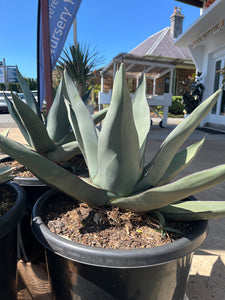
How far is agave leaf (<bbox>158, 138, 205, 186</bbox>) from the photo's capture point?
3.27 feet

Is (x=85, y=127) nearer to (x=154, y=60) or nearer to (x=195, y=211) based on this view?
(x=195, y=211)

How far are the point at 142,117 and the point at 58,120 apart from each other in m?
0.80

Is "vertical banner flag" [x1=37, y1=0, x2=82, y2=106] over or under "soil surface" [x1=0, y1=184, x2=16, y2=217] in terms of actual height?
over

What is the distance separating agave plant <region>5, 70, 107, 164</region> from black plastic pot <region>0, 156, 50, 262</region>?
0.69 feet

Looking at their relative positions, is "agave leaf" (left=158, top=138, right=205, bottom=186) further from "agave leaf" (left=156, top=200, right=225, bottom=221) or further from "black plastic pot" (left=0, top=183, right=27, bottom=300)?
"black plastic pot" (left=0, top=183, right=27, bottom=300)

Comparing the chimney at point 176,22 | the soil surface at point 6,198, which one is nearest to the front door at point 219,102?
the soil surface at point 6,198

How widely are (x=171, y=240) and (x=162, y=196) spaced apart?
0.71ft

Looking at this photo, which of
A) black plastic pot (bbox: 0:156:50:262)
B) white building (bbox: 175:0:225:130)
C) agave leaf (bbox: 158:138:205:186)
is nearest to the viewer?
agave leaf (bbox: 158:138:205:186)

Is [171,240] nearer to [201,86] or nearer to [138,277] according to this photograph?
[138,277]

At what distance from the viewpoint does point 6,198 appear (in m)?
1.14

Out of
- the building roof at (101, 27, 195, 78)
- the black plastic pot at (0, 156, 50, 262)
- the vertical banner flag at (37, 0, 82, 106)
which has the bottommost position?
the black plastic pot at (0, 156, 50, 262)

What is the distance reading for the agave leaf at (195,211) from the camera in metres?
0.88

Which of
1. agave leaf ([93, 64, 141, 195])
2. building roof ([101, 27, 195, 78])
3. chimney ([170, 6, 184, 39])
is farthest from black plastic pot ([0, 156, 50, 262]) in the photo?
chimney ([170, 6, 184, 39])

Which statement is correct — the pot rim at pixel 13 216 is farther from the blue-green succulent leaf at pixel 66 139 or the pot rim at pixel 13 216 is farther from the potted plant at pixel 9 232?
the blue-green succulent leaf at pixel 66 139
